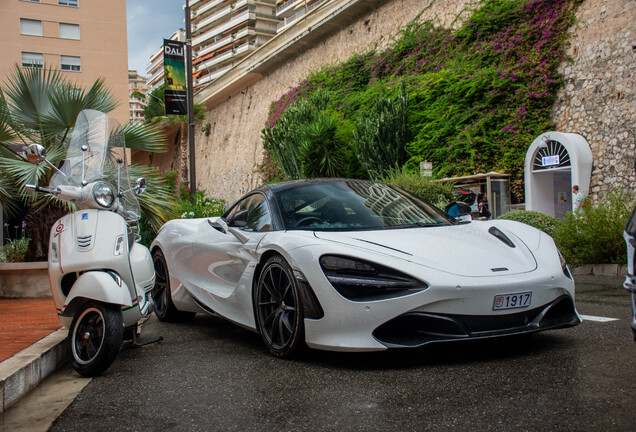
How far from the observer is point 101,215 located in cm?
445

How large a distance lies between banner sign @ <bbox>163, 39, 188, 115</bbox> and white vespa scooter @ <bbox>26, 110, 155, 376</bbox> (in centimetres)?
1144

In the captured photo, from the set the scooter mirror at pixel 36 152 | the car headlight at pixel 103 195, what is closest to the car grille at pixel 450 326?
the car headlight at pixel 103 195

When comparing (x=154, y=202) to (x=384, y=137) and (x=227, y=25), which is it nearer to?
(x=384, y=137)

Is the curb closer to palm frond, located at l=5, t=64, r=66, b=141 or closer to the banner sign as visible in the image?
palm frond, located at l=5, t=64, r=66, b=141

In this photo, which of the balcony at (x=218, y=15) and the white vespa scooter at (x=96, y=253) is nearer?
Result: the white vespa scooter at (x=96, y=253)

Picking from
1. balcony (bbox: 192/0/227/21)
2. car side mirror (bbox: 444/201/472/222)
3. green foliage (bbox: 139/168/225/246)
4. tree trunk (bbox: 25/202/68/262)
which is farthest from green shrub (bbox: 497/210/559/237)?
balcony (bbox: 192/0/227/21)

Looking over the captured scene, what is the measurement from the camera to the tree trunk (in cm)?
910

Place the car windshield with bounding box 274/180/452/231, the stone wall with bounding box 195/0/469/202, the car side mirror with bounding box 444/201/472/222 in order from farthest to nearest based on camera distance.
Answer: the stone wall with bounding box 195/0/469/202, the car side mirror with bounding box 444/201/472/222, the car windshield with bounding box 274/180/452/231

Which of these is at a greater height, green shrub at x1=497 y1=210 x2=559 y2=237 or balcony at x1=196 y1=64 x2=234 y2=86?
balcony at x1=196 y1=64 x2=234 y2=86

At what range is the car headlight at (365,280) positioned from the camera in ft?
11.4

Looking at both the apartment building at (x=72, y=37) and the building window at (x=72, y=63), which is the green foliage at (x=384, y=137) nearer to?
the apartment building at (x=72, y=37)

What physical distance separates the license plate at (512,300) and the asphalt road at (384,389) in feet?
1.09

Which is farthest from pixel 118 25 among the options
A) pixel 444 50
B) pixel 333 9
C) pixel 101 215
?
pixel 101 215

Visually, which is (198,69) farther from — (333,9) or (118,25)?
(333,9)
